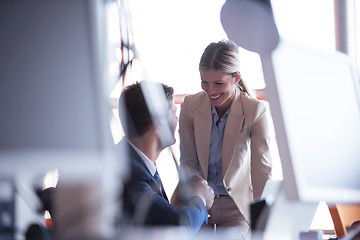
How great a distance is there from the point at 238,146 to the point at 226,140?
0.22ft

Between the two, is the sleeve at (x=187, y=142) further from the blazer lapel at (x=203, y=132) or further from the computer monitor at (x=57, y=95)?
the computer monitor at (x=57, y=95)

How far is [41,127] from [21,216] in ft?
0.58

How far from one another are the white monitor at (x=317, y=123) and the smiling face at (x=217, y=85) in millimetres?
954

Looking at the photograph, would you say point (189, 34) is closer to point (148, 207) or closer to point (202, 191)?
point (202, 191)

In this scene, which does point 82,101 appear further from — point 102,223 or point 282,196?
point 282,196

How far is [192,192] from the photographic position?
1.55 m

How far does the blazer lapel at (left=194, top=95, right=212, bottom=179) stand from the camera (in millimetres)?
2055

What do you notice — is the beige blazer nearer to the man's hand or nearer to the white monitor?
the man's hand

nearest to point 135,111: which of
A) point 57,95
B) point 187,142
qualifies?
point 187,142

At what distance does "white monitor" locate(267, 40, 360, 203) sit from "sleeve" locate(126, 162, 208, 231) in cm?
54

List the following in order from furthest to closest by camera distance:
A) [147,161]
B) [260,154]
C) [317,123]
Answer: [260,154] → [147,161] → [317,123]

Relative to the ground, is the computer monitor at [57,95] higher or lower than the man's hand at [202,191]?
higher

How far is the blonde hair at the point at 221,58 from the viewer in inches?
81.2

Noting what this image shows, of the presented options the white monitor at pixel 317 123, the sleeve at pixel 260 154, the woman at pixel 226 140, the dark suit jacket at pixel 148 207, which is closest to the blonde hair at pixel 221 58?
the woman at pixel 226 140
